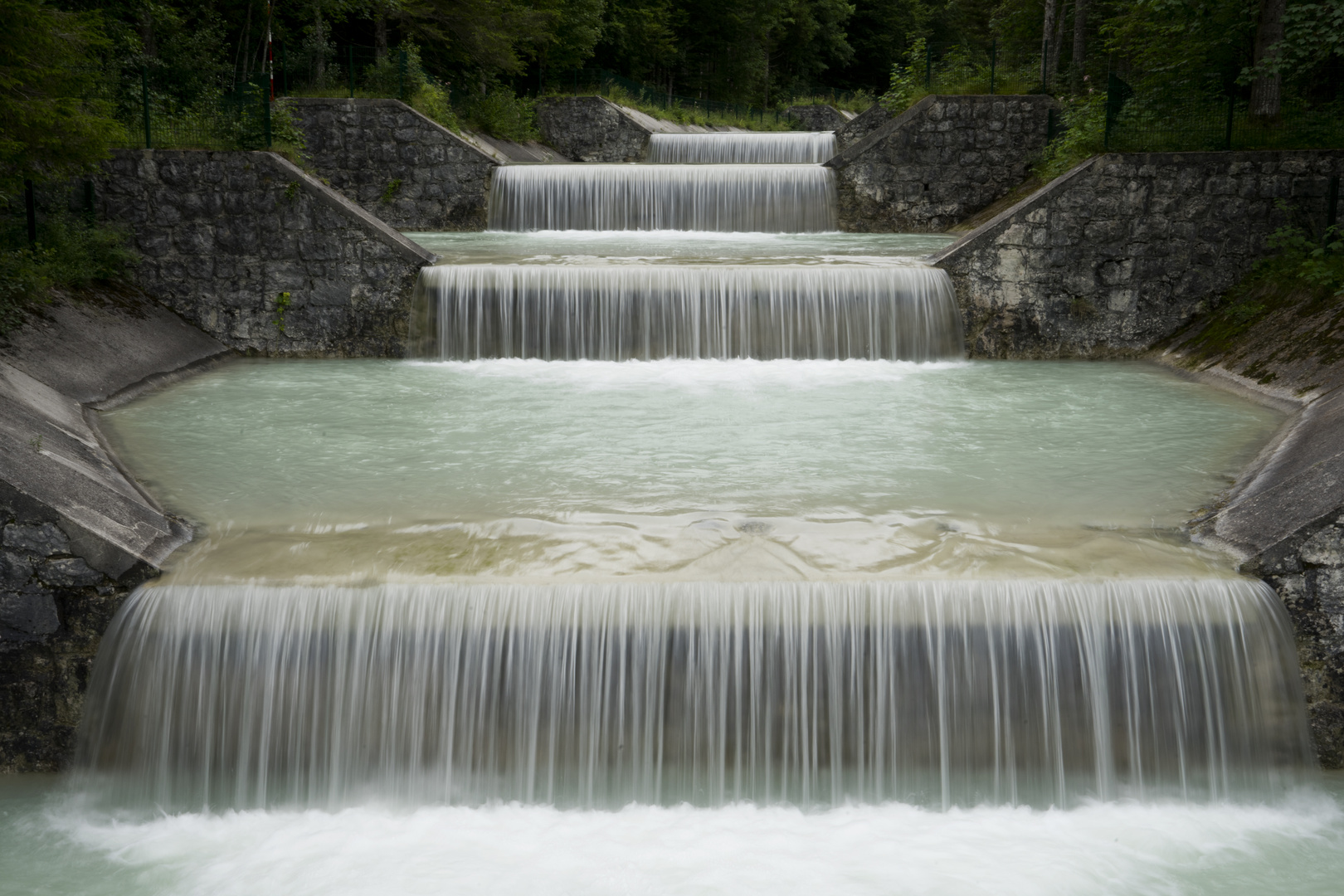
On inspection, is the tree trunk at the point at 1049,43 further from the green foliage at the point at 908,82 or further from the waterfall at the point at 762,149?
the waterfall at the point at 762,149

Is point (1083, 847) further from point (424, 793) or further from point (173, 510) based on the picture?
point (173, 510)

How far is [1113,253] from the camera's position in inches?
515

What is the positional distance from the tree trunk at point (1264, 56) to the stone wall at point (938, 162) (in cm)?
511

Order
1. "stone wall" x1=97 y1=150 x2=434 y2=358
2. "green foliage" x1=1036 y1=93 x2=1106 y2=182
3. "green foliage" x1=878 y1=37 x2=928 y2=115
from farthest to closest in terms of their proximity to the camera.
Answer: "green foliage" x1=878 y1=37 x2=928 y2=115 < "green foliage" x1=1036 y1=93 x2=1106 y2=182 < "stone wall" x1=97 y1=150 x2=434 y2=358

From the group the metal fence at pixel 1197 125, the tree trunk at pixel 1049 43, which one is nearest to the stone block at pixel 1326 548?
the metal fence at pixel 1197 125

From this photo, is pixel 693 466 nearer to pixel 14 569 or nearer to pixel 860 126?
pixel 14 569

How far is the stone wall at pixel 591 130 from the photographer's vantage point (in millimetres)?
29141

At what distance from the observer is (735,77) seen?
55.3 m

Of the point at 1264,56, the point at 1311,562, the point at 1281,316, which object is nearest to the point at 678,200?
the point at 1264,56

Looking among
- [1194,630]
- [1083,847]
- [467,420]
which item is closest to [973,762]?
[1083,847]

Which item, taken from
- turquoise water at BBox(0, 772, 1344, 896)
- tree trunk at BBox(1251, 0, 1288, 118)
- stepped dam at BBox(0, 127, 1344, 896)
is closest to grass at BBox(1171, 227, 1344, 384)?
tree trunk at BBox(1251, 0, 1288, 118)

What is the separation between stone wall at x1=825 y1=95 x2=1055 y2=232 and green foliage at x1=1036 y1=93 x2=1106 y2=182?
36 cm

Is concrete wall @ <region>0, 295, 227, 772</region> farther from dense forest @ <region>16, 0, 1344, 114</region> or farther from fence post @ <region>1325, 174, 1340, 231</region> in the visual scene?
fence post @ <region>1325, 174, 1340, 231</region>

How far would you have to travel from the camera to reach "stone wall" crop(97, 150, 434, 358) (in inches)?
512
